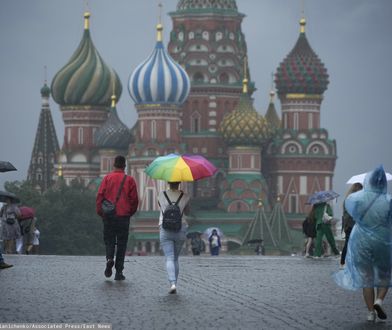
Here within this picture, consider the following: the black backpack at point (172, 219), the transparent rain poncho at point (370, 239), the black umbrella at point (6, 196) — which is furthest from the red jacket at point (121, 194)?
the black umbrella at point (6, 196)

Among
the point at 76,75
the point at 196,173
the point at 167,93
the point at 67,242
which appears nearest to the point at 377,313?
the point at 196,173

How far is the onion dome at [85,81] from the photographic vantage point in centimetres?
10775

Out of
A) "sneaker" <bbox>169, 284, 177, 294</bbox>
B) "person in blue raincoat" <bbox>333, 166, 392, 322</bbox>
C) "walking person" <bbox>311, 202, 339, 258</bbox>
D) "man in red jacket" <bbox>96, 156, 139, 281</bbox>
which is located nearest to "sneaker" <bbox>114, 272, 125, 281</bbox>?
"man in red jacket" <bbox>96, 156, 139, 281</bbox>

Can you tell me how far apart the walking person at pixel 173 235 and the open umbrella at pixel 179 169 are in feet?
0.65

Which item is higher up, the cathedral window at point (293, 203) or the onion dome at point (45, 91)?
the onion dome at point (45, 91)

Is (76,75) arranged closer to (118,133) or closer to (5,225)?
(118,133)

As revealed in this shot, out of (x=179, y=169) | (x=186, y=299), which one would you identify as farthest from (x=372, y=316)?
(x=179, y=169)

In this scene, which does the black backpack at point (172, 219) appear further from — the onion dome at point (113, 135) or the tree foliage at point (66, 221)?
the onion dome at point (113, 135)

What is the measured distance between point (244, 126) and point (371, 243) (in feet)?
270

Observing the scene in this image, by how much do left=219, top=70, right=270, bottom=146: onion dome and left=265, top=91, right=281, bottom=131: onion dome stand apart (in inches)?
105

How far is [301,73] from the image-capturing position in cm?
10519

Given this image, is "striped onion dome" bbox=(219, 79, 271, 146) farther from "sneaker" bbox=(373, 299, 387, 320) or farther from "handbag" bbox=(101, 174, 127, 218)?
"sneaker" bbox=(373, 299, 387, 320)

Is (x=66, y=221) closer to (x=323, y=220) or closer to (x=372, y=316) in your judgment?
(x=323, y=220)

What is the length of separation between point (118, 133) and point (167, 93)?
12.0 ft
